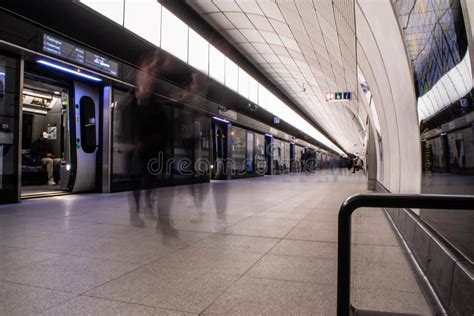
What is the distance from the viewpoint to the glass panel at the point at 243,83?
2016 centimetres

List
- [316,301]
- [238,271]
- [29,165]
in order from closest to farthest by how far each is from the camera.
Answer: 1. [316,301]
2. [238,271]
3. [29,165]

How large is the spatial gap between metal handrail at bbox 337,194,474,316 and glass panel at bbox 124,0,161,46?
9934 millimetres

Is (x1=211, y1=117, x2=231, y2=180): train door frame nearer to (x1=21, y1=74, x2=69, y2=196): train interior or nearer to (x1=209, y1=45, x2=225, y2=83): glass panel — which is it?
(x1=209, y1=45, x2=225, y2=83): glass panel

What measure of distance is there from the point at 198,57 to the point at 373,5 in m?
10.7

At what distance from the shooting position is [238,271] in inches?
129

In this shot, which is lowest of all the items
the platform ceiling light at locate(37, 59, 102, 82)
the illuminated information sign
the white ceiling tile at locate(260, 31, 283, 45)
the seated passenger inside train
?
the seated passenger inside train

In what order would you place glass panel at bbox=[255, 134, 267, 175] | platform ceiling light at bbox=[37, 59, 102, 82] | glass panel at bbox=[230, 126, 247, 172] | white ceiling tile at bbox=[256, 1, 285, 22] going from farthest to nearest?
glass panel at bbox=[255, 134, 267, 175]
glass panel at bbox=[230, 126, 247, 172]
white ceiling tile at bbox=[256, 1, 285, 22]
platform ceiling light at bbox=[37, 59, 102, 82]

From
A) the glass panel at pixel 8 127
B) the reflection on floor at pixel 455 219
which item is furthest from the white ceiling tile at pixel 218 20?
the reflection on floor at pixel 455 219

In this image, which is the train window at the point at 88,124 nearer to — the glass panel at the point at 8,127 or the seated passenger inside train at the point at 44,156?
the glass panel at the point at 8,127

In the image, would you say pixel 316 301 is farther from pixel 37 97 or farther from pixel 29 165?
pixel 37 97

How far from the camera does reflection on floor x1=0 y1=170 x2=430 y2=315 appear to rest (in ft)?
8.28

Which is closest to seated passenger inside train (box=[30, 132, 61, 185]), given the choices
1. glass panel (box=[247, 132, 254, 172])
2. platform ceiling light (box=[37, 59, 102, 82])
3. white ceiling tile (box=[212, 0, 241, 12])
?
platform ceiling light (box=[37, 59, 102, 82])

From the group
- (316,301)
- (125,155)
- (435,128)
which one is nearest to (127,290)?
(316,301)

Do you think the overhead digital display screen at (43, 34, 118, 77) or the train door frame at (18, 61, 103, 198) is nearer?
the overhead digital display screen at (43, 34, 118, 77)
